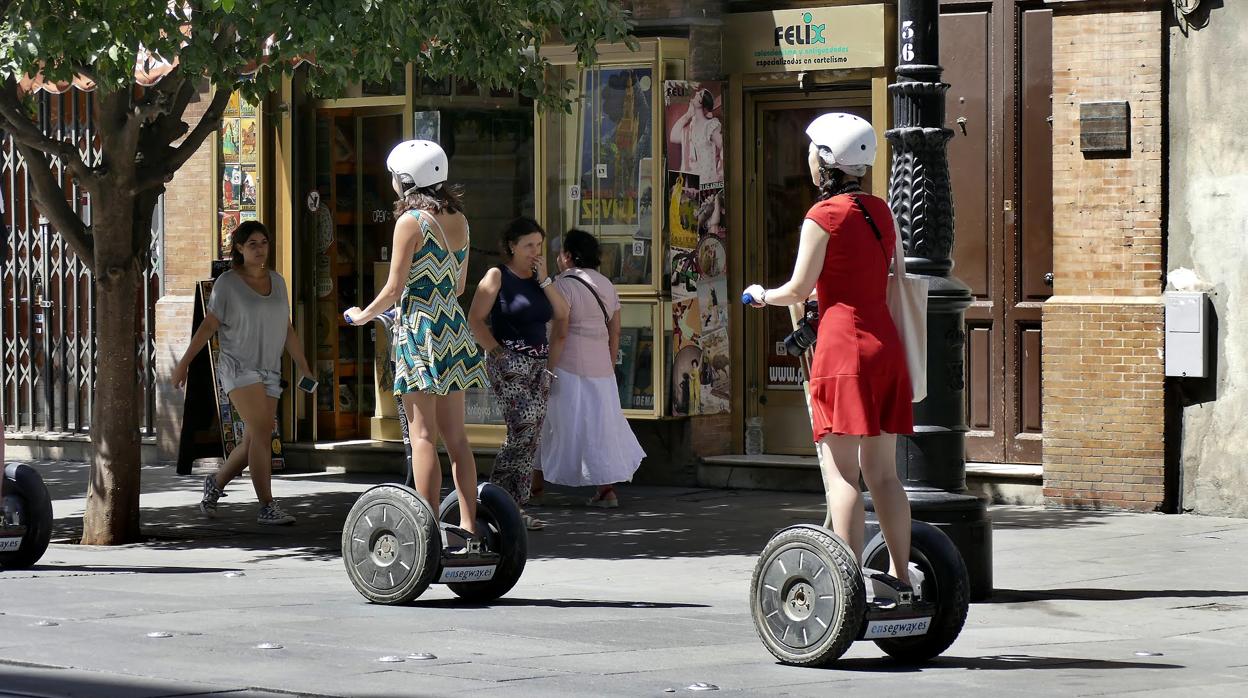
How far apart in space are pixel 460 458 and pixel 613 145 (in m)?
5.69

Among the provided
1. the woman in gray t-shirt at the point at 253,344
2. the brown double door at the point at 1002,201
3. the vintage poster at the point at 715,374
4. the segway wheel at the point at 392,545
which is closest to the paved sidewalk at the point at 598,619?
the segway wheel at the point at 392,545

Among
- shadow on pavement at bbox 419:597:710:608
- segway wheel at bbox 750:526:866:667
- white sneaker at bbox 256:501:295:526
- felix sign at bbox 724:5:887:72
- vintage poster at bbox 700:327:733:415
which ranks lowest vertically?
shadow on pavement at bbox 419:597:710:608

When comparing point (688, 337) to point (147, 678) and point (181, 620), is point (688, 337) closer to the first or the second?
point (181, 620)

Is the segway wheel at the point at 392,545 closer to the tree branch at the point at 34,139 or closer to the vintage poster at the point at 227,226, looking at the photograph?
the tree branch at the point at 34,139

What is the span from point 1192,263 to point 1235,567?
2657 millimetres

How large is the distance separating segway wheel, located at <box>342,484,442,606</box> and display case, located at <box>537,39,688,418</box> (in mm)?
5370

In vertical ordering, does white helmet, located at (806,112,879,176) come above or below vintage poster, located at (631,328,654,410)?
above

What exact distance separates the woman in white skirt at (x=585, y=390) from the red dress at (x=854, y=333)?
17.9 feet

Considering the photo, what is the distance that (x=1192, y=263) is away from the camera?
12375mm

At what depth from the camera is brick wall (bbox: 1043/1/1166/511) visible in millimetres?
12367

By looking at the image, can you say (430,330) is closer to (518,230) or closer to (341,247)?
(518,230)

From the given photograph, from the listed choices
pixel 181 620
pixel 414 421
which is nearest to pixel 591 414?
pixel 414 421

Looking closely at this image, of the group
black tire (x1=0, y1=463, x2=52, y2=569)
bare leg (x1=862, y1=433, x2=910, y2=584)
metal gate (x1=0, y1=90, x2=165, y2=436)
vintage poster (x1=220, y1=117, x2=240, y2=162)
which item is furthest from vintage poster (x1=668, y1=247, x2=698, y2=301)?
bare leg (x1=862, y1=433, x2=910, y2=584)

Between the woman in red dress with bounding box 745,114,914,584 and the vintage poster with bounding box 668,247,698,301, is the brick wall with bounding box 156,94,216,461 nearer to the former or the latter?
the vintage poster with bounding box 668,247,698,301
